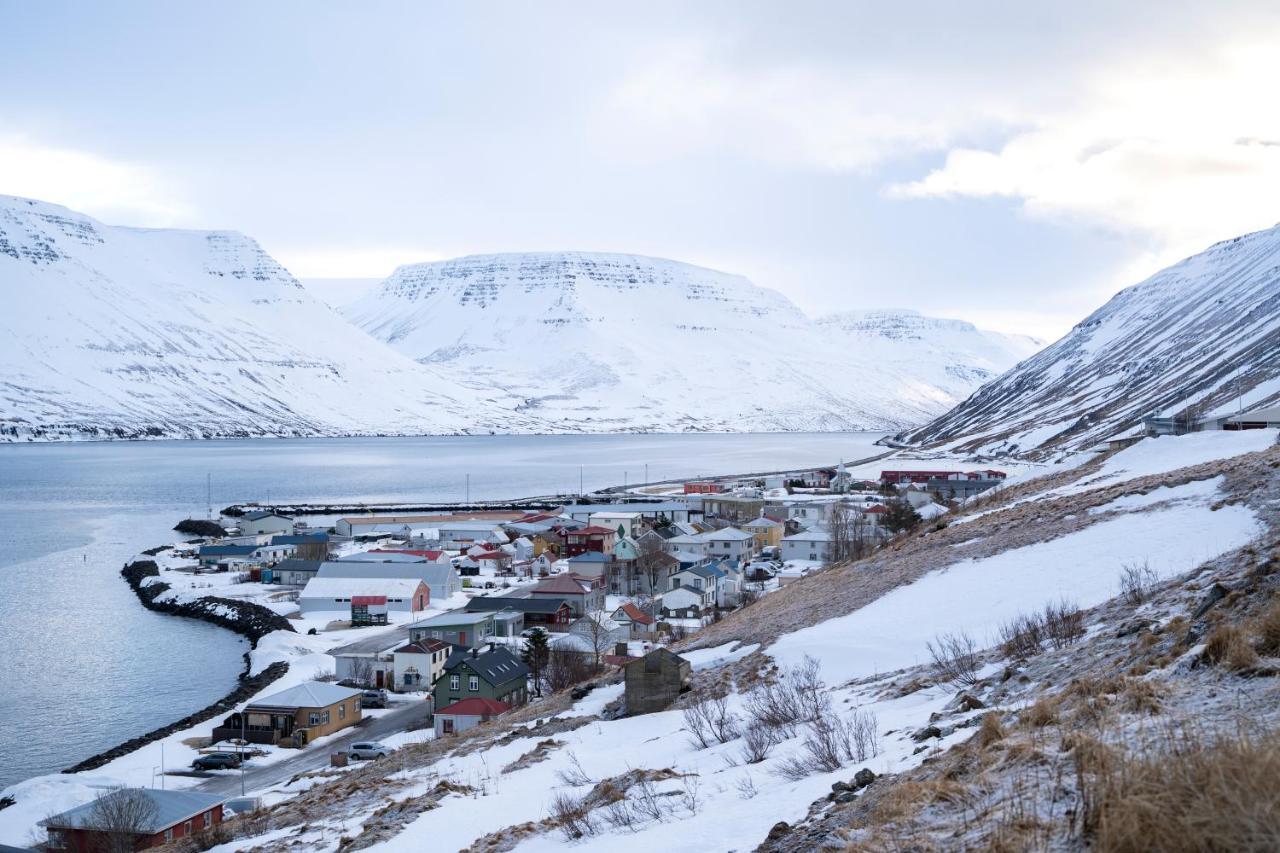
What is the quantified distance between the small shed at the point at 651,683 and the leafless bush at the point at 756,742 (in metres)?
3.85

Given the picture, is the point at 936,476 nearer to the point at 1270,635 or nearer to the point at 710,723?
the point at 710,723

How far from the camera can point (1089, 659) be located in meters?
9.06

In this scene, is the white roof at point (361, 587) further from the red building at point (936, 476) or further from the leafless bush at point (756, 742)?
the red building at point (936, 476)

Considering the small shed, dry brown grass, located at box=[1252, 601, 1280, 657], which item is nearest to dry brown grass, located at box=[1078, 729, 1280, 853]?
dry brown grass, located at box=[1252, 601, 1280, 657]

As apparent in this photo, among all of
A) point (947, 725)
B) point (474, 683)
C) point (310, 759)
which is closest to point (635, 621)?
point (474, 683)

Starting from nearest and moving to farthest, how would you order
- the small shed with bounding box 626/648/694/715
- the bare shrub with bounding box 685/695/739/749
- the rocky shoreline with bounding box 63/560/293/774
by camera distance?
the bare shrub with bounding box 685/695/739/749
the small shed with bounding box 626/648/694/715
the rocky shoreline with bounding box 63/560/293/774

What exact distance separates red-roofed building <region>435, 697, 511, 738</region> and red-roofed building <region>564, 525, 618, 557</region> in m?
35.8

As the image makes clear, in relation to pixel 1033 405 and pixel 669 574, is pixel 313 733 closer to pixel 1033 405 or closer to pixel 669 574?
pixel 669 574

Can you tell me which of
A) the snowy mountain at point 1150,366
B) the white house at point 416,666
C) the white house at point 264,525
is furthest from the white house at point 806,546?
the snowy mountain at point 1150,366

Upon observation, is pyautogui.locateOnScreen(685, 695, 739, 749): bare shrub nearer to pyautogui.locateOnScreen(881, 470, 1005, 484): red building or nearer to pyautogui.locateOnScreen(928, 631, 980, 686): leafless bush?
pyautogui.locateOnScreen(928, 631, 980, 686): leafless bush

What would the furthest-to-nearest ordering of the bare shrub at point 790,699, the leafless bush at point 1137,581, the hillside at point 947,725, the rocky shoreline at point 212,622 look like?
the rocky shoreline at point 212,622
the leafless bush at point 1137,581
the bare shrub at point 790,699
the hillside at point 947,725

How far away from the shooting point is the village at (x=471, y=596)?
25.0m

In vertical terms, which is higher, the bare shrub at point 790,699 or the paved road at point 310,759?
the bare shrub at point 790,699

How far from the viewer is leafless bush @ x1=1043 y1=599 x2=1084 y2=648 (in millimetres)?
10930
